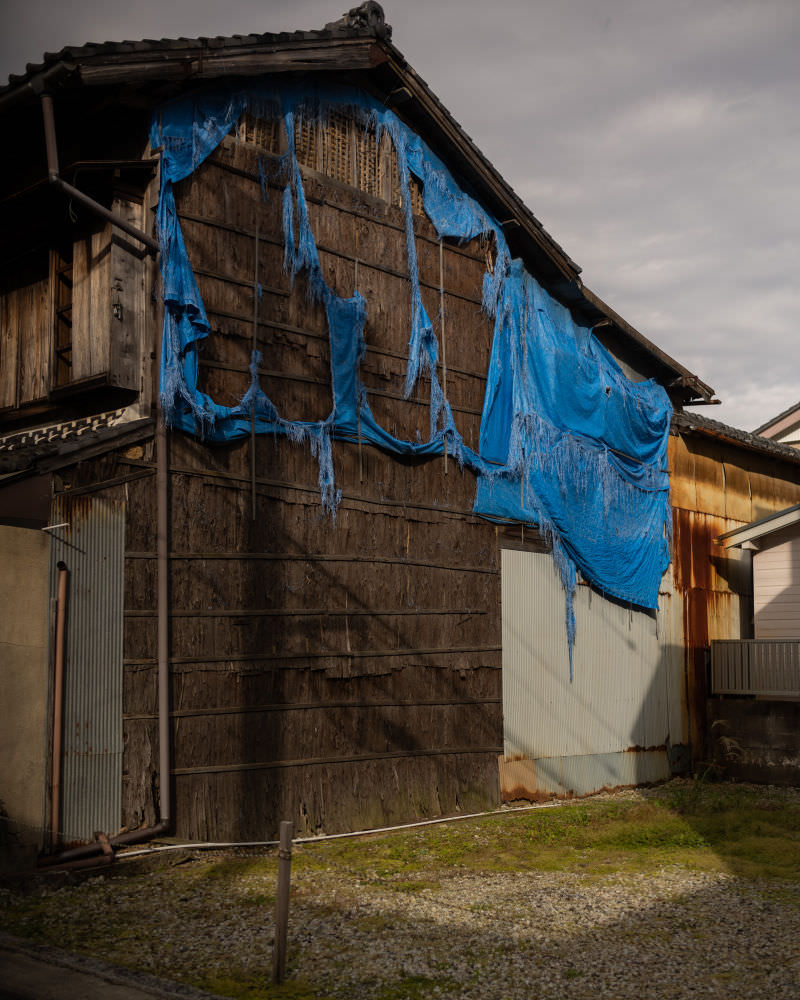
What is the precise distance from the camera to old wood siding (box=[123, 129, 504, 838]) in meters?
10.6

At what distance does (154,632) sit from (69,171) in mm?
5032

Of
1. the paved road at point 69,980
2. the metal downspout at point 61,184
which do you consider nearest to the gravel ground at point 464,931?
the paved road at point 69,980

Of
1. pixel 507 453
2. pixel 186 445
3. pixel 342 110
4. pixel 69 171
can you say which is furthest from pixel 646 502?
pixel 69 171

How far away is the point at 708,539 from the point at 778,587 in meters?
1.66

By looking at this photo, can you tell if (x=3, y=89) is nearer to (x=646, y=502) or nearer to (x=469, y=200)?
(x=469, y=200)

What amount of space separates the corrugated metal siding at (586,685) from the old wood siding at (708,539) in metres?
0.59

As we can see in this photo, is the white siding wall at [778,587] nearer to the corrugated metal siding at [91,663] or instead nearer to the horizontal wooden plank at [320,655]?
the horizontal wooden plank at [320,655]

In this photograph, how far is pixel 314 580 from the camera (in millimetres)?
11953

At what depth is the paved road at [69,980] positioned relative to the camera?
6.13 metres

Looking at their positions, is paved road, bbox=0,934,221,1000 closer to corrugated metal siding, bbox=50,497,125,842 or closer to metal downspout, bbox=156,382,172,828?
corrugated metal siding, bbox=50,497,125,842

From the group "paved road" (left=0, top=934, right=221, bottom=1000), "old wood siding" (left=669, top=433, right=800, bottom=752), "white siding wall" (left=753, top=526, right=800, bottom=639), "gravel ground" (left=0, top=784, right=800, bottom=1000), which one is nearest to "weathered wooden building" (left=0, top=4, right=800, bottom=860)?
"gravel ground" (left=0, top=784, right=800, bottom=1000)

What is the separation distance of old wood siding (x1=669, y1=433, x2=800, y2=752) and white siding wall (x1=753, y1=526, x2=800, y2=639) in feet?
3.08

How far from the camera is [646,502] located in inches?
704

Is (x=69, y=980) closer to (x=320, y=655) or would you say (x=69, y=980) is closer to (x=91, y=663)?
(x=91, y=663)
